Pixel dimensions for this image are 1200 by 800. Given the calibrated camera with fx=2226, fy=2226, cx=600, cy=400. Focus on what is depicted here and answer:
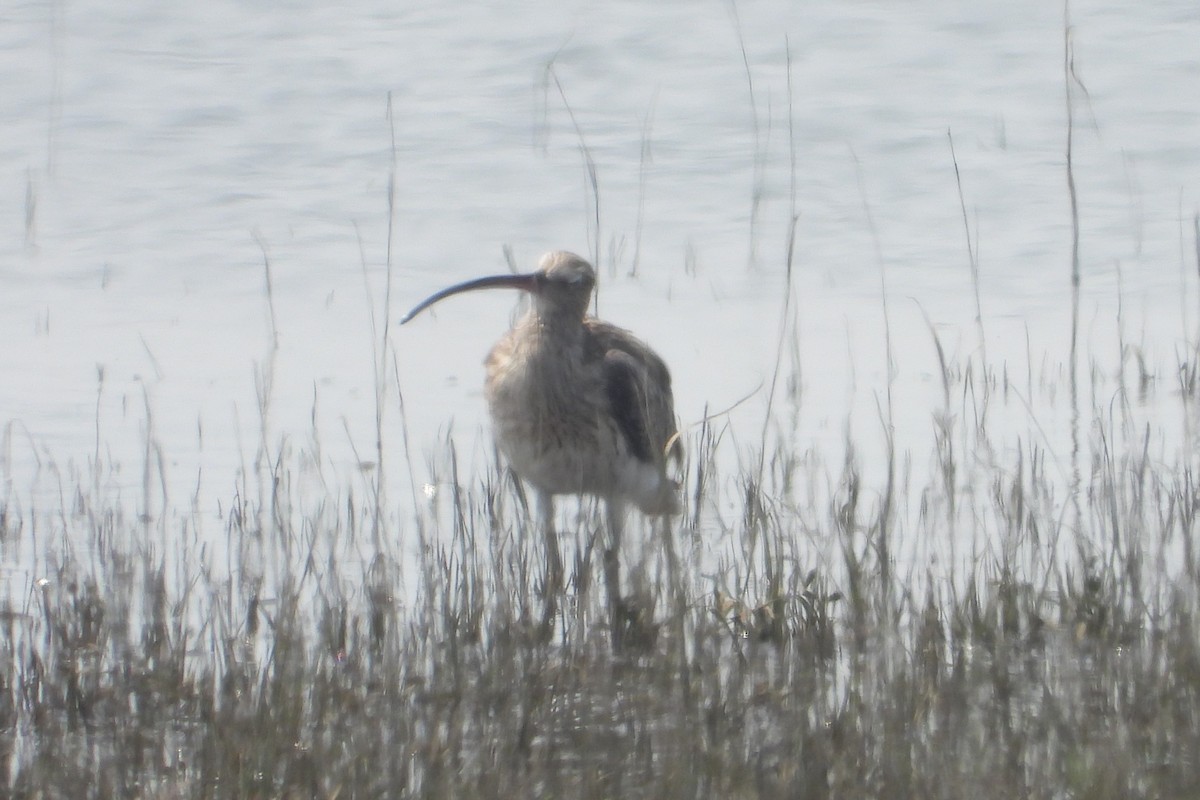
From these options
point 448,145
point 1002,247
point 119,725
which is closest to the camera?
point 119,725

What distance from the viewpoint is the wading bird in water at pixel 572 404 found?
6691mm

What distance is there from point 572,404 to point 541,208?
5857 mm

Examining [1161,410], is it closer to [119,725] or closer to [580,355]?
[580,355]

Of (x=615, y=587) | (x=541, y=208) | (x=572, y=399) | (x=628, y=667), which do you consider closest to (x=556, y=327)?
(x=572, y=399)

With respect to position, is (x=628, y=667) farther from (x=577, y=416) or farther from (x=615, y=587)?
(x=577, y=416)

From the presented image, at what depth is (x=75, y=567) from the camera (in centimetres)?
559

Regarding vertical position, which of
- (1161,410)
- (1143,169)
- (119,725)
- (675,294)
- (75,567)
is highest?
(1143,169)

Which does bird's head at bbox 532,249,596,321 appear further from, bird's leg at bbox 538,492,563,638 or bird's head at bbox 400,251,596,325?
bird's leg at bbox 538,492,563,638

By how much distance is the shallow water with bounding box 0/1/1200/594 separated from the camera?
8.38 meters

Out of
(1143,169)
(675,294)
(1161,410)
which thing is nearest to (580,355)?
(1161,410)

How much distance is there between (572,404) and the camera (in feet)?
22.1

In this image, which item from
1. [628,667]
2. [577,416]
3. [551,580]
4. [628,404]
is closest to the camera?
[628,667]

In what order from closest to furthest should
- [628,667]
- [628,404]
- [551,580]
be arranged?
[628,667] → [551,580] → [628,404]

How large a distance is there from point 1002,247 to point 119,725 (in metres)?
7.52
